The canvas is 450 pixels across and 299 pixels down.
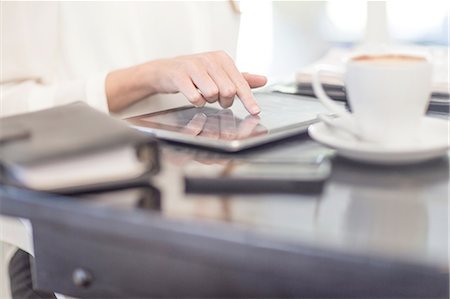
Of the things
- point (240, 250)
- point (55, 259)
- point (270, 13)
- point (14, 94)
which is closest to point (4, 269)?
point (14, 94)

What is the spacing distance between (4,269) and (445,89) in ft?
2.17

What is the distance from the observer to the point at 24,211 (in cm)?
59

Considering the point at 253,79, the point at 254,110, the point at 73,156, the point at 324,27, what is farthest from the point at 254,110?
the point at 324,27

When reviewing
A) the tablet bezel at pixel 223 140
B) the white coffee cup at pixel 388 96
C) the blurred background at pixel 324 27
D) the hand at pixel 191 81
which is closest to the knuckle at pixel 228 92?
the hand at pixel 191 81

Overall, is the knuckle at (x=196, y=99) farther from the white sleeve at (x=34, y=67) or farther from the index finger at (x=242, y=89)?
the white sleeve at (x=34, y=67)

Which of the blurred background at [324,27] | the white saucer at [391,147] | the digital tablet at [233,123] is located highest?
the white saucer at [391,147]

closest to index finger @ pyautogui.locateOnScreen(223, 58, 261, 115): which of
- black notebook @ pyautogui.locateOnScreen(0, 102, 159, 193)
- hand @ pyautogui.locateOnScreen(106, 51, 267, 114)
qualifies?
hand @ pyautogui.locateOnScreen(106, 51, 267, 114)

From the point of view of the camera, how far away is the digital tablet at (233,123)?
0.74m

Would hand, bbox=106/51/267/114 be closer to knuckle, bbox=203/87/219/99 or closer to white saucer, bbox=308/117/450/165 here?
knuckle, bbox=203/87/219/99

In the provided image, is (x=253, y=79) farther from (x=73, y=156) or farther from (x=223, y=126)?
(x=73, y=156)

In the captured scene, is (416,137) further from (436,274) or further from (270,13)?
(270,13)

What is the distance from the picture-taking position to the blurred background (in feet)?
8.73

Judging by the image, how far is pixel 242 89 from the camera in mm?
899

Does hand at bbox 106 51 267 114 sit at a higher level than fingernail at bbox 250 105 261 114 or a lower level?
higher
